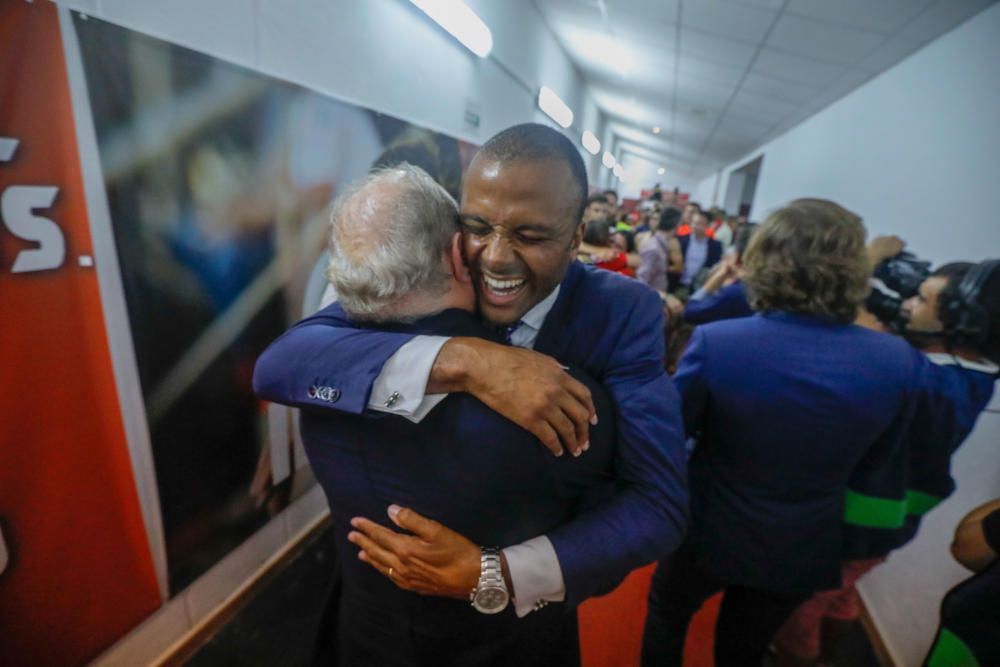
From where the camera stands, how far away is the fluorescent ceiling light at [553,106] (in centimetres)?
491

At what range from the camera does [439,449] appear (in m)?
0.66

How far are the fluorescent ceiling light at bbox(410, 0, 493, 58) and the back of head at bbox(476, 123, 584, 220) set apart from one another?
197cm

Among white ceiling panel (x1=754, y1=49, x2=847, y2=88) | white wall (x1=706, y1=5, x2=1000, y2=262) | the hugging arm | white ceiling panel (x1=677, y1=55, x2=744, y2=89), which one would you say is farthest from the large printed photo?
white ceiling panel (x1=677, y1=55, x2=744, y2=89)

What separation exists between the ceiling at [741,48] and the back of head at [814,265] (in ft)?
8.73

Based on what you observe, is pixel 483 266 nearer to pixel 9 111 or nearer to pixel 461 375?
pixel 461 375

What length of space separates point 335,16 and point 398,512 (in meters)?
2.01

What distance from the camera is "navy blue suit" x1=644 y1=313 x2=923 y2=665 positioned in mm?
1058

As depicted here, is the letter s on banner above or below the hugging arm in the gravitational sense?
above

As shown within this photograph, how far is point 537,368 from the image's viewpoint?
67 centimetres

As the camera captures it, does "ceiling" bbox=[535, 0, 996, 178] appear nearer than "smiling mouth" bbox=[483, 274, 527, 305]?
No

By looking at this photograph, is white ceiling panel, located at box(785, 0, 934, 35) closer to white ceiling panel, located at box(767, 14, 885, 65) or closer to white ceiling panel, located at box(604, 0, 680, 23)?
white ceiling panel, located at box(767, 14, 885, 65)

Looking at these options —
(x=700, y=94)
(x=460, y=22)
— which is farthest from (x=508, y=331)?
(x=700, y=94)

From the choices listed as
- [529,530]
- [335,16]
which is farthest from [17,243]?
[335,16]

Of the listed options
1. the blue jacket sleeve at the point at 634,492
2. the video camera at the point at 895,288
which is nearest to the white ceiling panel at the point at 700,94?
the video camera at the point at 895,288
